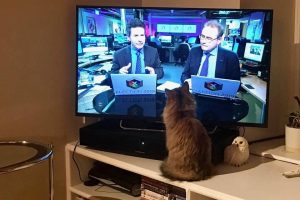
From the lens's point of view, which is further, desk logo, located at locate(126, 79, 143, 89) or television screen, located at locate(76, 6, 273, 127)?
desk logo, located at locate(126, 79, 143, 89)

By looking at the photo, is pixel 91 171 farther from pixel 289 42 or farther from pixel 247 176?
pixel 289 42

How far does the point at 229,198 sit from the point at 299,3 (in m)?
1.20

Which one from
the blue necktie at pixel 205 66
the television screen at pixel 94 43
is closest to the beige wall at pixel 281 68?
the blue necktie at pixel 205 66

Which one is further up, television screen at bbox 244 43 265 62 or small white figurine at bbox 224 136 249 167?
television screen at bbox 244 43 265 62

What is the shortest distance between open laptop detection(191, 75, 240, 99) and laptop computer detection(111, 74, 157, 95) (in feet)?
0.67

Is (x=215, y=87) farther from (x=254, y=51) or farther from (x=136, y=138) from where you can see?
(x=136, y=138)

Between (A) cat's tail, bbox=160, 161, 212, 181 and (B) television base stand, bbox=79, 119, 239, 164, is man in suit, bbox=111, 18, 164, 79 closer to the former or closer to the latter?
(B) television base stand, bbox=79, 119, 239, 164

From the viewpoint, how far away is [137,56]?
1958 millimetres

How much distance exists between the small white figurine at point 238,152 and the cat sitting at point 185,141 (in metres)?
0.16

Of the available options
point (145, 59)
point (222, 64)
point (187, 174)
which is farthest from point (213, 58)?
point (187, 174)

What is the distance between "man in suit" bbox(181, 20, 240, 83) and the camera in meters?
1.82

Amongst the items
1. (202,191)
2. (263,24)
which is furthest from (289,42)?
(202,191)

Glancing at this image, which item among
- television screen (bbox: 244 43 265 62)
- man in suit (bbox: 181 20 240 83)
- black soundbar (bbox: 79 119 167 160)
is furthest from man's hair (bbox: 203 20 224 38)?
black soundbar (bbox: 79 119 167 160)

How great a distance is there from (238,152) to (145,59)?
603mm
